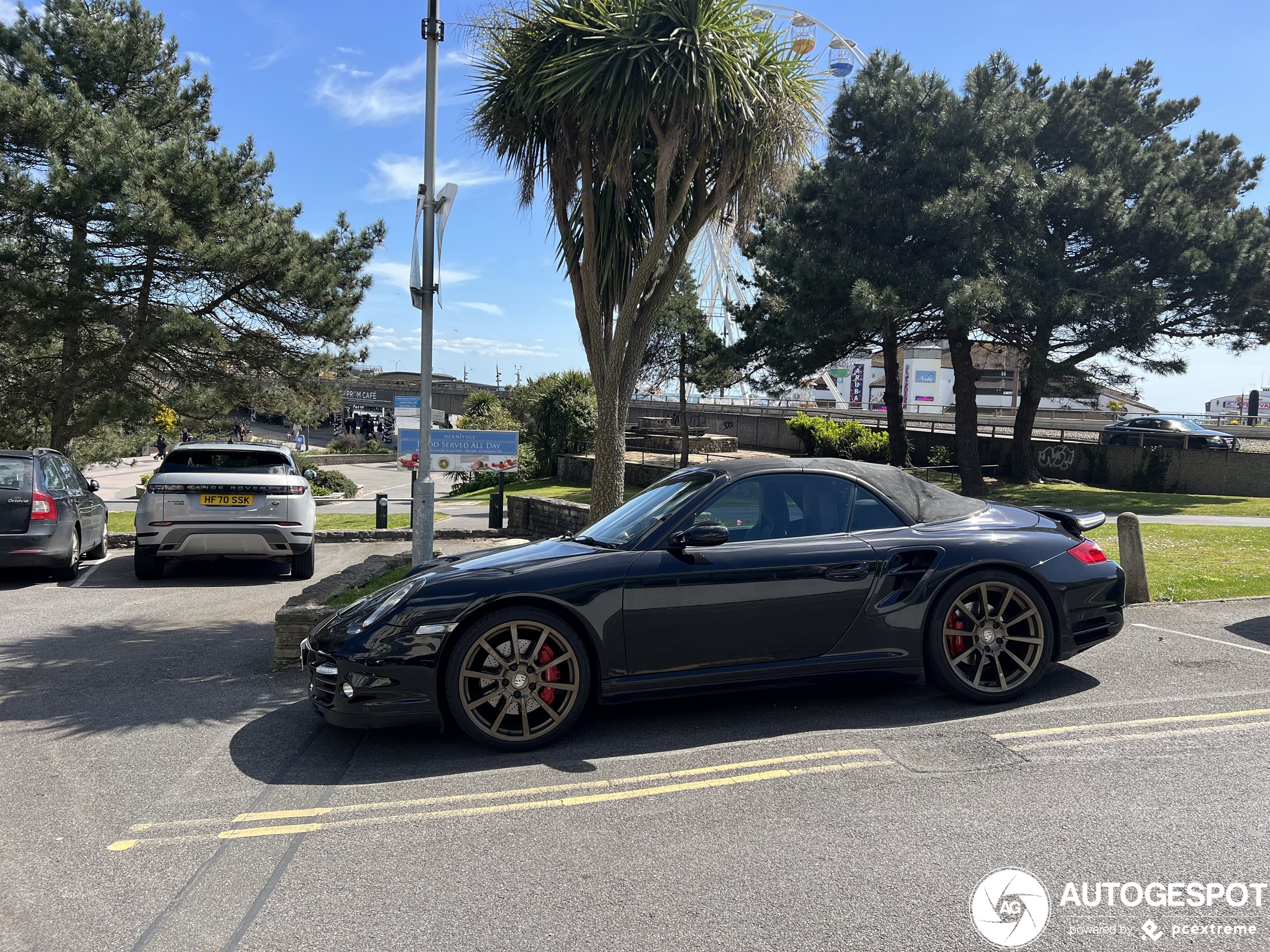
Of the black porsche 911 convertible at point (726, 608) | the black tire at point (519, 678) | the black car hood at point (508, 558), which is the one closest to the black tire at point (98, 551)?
the black car hood at point (508, 558)

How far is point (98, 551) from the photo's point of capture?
40.7 ft

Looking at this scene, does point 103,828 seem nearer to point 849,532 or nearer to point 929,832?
point 929,832

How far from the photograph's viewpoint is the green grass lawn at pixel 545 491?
25297 mm

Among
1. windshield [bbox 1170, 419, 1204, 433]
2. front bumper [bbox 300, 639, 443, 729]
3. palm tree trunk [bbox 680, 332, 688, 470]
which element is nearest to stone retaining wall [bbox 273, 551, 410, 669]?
front bumper [bbox 300, 639, 443, 729]

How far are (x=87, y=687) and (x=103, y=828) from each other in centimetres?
264

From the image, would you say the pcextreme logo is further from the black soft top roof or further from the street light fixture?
the street light fixture

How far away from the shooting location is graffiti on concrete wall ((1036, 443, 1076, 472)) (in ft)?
88.1

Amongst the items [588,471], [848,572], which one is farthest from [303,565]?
[588,471]

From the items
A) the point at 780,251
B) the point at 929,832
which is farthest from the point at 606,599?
the point at 780,251

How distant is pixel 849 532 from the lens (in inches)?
200

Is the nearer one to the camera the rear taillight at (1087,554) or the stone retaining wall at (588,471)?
the rear taillight at (1087,554)

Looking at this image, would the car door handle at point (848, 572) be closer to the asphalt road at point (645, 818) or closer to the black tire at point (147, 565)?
the asphalt road at point (645, 818)

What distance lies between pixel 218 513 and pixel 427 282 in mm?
4102

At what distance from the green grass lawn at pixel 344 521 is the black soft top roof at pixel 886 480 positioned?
35.5 ft
